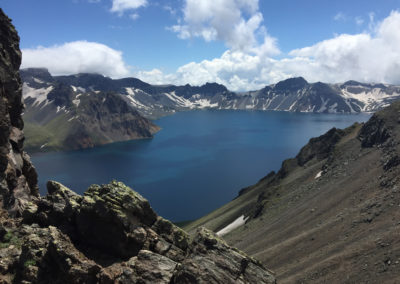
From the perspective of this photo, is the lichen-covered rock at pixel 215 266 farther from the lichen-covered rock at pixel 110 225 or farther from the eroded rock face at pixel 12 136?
the eroded rock face at pixel 12 136

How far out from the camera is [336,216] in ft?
194

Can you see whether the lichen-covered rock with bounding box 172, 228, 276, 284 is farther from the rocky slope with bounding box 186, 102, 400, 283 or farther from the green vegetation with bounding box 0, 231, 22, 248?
the rocky slope with bounding box 186, 102, 400, 283

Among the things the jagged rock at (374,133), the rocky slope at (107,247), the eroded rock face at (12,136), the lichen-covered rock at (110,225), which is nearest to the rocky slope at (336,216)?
the jagged rock at (374,133)

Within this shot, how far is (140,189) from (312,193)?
99558mm

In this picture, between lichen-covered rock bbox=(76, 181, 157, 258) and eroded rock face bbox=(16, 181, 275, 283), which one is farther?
lichen-covered rock bbox=(76, 181, 157, 258)

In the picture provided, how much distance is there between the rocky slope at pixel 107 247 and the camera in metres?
17.4

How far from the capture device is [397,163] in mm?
66625

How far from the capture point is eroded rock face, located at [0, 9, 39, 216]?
30.8m

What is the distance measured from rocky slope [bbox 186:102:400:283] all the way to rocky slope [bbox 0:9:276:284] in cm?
2297

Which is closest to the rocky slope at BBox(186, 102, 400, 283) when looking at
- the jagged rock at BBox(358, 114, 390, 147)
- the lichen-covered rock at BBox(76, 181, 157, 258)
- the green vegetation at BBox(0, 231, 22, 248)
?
the jagged rock at BBox(358, 114, 390, 147)

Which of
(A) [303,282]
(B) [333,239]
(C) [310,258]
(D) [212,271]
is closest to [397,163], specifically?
(B) [333,239]

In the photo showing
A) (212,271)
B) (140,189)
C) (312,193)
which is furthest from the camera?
(140,189)

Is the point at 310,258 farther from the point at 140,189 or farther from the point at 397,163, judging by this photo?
the point at 140,189

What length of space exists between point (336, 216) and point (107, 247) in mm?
51533
